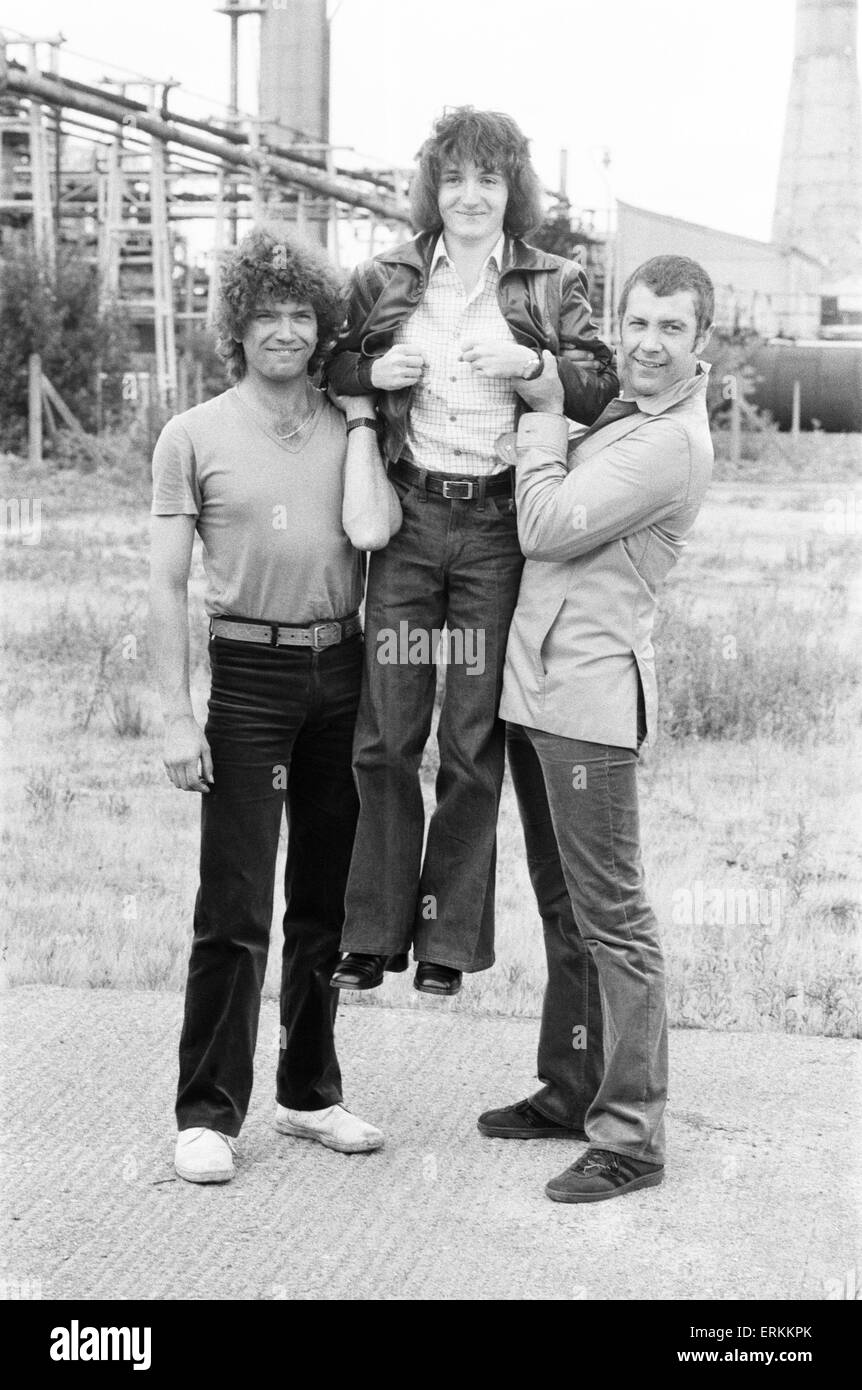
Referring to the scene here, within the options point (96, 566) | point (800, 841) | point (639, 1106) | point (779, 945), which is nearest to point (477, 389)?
point (639, 1106)

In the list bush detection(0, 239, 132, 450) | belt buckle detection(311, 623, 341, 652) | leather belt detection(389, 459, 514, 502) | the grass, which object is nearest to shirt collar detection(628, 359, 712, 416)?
leather belt detection(389, 459, 514, 502)

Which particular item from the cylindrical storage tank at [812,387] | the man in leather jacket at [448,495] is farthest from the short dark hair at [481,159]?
the cylindrical storage tank at [812,387]

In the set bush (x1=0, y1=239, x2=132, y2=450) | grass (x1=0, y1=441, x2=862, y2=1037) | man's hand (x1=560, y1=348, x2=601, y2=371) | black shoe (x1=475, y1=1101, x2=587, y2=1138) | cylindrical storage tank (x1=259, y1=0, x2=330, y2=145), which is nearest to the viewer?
man's hand (x1=560, y1=348, x2=601, y2=371)

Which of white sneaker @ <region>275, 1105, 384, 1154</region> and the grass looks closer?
white sneaker @ <region>275, 1105, 384, 1154</region>

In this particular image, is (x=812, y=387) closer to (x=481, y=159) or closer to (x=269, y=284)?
(x=481, y=159)

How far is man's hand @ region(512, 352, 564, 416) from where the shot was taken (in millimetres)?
3764

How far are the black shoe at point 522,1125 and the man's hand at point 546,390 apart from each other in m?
1.77

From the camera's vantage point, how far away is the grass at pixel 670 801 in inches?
230

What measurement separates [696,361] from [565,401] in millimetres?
323

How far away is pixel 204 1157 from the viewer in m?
3.88

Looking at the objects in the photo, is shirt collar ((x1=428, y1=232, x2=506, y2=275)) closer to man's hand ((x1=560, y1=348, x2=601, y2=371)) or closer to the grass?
man's hand ((x1=560, y1=348, x2=601, y2=371))

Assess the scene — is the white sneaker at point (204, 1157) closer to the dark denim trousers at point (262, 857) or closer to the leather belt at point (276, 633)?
the dark denim trousers at point (262, 857)

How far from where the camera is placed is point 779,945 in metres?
6.27

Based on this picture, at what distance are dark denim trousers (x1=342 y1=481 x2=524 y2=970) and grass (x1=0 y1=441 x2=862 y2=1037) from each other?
1.48m
